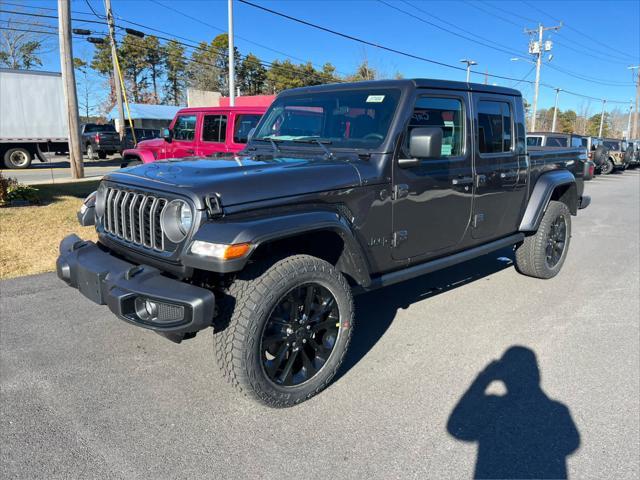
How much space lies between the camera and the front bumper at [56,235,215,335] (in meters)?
2.49

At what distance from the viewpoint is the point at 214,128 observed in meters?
9.94

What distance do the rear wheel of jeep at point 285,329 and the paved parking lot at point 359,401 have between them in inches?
7.8

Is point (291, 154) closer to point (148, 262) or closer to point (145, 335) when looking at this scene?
point (148, 262)

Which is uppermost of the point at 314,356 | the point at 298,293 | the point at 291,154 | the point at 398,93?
the point at 398,93

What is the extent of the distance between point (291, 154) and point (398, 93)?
36.3 inches

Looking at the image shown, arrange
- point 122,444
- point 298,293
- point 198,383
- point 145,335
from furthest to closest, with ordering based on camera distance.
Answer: point 145,335
point 198,383
point 298,293
point 122,444

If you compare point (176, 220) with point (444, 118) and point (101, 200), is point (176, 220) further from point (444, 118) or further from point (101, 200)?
point (444, 118)

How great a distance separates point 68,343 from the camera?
3.74 metres

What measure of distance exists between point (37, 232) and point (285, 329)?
19.1ft

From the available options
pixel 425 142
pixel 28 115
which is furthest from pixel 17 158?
pixel 425 142

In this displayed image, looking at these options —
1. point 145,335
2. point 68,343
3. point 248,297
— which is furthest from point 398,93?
point 68,343

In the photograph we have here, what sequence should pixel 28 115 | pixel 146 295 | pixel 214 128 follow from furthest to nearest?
pixel 28 115 → pixel 214 128 → pixel 146 295

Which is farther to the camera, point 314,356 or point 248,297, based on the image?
point 314,356

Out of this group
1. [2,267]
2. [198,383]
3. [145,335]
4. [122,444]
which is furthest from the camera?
[2,267]
